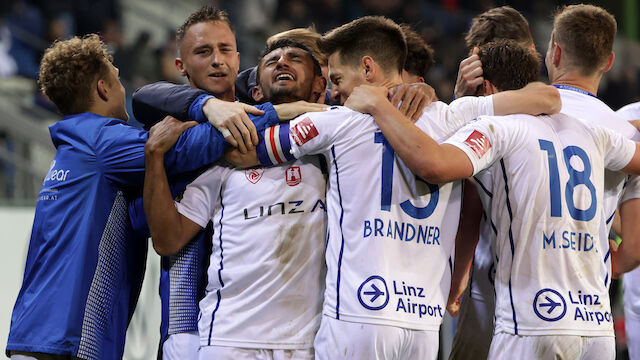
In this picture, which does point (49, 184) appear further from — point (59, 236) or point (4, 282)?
point (4, 282)

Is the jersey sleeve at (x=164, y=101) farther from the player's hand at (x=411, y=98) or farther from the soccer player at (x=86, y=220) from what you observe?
the player's hand at (x=411, y=98)

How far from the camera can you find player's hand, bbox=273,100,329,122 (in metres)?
3.34

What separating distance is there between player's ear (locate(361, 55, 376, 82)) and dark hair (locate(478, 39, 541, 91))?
1.86 ft

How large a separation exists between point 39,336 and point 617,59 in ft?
53.6

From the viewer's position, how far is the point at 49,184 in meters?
3.60

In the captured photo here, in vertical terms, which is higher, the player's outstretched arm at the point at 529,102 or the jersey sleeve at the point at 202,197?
the player's outstretched arm at the point at 529,102

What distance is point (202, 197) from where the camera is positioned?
11.4ft

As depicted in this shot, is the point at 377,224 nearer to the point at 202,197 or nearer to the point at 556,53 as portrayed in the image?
the point at 202,197

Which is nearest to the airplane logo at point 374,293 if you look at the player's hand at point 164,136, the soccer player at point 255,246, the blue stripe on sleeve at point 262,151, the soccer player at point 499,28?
the soccer player at point 255,246

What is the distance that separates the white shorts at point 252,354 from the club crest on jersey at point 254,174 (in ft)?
2.46

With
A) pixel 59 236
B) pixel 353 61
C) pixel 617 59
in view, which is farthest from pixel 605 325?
pixel 617 59

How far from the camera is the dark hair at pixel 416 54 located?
13.4ft

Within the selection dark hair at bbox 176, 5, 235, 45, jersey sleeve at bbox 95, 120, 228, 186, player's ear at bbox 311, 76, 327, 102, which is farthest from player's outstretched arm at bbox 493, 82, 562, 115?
dark hair at bbox 176, 5, 235, 45

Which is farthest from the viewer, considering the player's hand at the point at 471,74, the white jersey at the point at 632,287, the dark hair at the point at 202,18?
the white jersey at the point at 632,287
